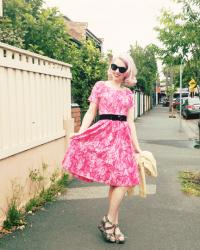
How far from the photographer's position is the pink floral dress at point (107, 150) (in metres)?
4.08

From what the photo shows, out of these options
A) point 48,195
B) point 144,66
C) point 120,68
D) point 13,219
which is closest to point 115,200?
point 13,219

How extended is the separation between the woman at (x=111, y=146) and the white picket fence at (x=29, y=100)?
2.96ft

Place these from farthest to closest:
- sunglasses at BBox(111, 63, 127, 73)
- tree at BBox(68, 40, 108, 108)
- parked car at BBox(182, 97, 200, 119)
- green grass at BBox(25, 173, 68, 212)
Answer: parked car at BBox(182, 97, 200, 119) < tree at BBox(68, 40, 108, 108) < green grass at BBox(25, 173, 68, 212) < sunglasses at BBox(111, 63, 127, 73)

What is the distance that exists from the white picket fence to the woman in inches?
35.5

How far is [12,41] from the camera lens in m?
8.21

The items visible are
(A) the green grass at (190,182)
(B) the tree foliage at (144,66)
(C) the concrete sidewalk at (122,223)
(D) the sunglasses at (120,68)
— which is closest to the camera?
(C) the concrete sidewalk at (122,223)

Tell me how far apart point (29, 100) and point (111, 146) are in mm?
1630

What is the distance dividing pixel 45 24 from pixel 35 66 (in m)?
4.24

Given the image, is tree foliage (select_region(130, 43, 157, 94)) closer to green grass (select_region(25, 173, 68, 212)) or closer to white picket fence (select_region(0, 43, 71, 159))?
white picket fence (select_region(0, 43, 71, 159))

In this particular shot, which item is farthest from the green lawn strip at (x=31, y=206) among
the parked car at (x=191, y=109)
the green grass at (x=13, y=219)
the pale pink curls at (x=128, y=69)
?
the parked car at (x=191, y=109)

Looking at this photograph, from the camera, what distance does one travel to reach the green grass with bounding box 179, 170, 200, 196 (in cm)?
640

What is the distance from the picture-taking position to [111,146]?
411 centimetres

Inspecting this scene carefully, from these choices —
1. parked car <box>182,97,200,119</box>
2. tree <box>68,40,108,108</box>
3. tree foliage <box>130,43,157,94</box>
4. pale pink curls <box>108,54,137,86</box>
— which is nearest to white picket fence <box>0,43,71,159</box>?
pale pink curls <box>108,54,137,86</box>

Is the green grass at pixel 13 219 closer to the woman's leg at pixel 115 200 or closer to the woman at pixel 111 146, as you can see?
the woman at pixel 111 146
